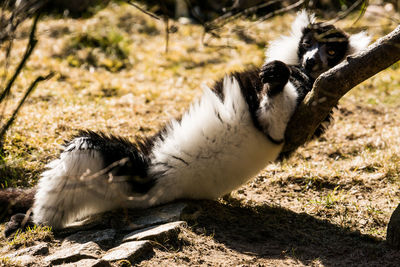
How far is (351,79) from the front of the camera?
340 centimetres

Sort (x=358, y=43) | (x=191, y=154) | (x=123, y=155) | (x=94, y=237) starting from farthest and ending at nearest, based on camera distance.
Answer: (x=358, y=43)
(x=191, y=154)
(x=123, y=155)
(x=94, y=237)

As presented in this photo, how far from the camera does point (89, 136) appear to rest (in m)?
3.73

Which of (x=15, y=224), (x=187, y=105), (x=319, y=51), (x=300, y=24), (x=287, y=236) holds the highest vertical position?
(x=300, y=24)

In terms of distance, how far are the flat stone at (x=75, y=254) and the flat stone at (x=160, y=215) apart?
15.3 inches

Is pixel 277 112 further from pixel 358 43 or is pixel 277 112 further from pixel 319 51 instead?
pixel 358 43

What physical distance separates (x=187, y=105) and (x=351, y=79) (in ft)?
10.6

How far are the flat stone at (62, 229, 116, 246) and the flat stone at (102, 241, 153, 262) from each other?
0.19 meters

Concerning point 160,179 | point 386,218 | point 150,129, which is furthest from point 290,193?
point 150,129

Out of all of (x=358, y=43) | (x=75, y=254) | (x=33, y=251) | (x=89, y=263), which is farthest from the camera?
(x=358, y=43)

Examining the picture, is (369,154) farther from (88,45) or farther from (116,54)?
(88,45)

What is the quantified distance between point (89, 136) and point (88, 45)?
4862mm

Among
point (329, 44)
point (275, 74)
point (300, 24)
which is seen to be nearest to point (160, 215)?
point (275, 74)

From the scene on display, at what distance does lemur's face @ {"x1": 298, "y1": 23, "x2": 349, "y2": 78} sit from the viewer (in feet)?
14.4

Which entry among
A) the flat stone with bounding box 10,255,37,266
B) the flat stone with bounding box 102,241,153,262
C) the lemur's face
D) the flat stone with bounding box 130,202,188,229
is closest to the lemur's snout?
the lemur's face
